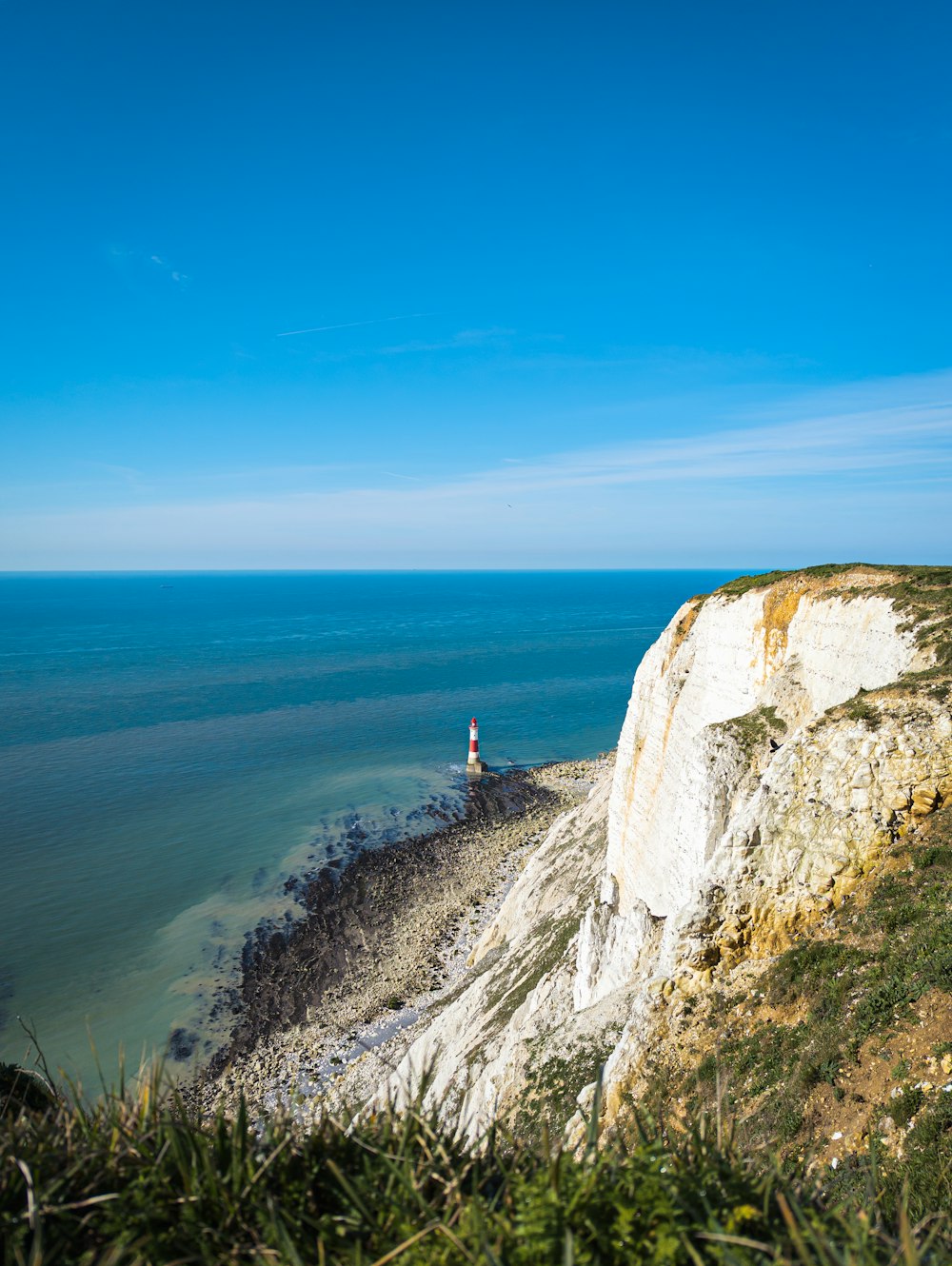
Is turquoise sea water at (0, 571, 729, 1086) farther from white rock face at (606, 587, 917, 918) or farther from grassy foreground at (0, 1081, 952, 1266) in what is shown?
white rock face at (606, 587, 917, 918)

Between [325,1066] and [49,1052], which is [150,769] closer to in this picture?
[49,1052]

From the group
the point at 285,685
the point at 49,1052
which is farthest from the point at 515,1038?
→ the point at 285,685

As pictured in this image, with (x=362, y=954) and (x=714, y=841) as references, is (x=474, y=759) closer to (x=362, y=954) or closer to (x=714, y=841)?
(x=362, y=954)

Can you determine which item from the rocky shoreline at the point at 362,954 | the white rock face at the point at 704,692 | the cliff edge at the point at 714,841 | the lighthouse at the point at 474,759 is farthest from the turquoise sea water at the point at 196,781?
the white rock face at the point at 704,692

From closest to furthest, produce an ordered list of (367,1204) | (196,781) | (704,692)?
1. (367,1204)
2. (704,692)
3. (196,781)

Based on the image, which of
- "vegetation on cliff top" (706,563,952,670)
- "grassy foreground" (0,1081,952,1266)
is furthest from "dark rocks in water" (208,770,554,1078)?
"grassy foreground" (0,1081,952,1266)

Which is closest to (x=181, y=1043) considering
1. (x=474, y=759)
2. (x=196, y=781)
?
(x=196, y=781)
